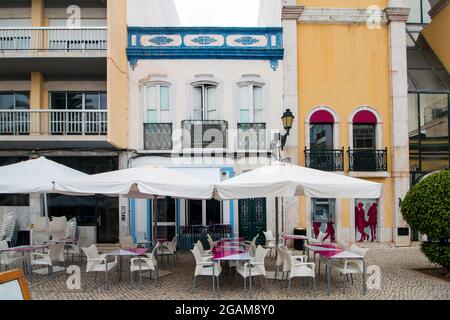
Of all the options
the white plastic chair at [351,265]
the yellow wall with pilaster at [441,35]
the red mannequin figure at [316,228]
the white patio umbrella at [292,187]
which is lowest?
the red mannequin figure at [316,228]

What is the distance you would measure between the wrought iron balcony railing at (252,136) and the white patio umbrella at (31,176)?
639 cm

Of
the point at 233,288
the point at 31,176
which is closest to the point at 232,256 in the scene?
the point at 233,288

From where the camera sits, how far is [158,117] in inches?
575

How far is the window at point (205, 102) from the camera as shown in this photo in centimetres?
1472

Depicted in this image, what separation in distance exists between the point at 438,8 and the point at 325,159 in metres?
8.35

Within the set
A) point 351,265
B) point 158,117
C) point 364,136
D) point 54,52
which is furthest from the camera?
point 364,136

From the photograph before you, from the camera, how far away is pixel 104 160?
47.4 ft

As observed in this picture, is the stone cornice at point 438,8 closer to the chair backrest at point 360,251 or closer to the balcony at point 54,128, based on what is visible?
the chair backrest at point 360,251

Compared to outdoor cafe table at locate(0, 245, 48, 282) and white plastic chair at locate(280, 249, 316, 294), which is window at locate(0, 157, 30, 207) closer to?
outdoor cafe table at locate(0, 245, 48, 282)

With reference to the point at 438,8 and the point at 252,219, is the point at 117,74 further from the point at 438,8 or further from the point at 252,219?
the point at 438,8

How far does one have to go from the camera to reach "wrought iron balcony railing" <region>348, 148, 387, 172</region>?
47.8ft

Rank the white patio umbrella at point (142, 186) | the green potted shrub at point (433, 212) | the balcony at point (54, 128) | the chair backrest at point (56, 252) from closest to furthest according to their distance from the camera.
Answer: the white patio umbrella at point (142, 186) → the green potted shrub at point (433, 212) → the chair backrest at point (56, 252) → the balcony at point (54, 128)

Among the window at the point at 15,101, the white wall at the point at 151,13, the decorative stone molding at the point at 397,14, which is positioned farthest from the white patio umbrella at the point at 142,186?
the decorative stone molding at the point at 397,14

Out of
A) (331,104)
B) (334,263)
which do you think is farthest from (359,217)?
(334,263)
